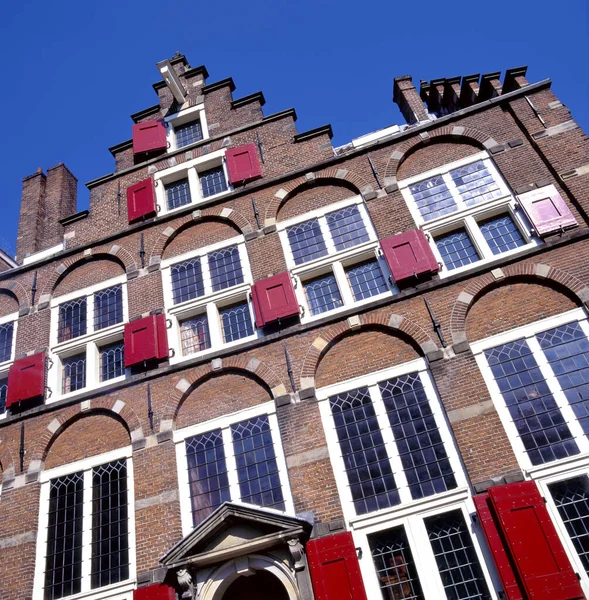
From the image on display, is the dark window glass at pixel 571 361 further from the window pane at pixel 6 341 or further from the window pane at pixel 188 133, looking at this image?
the window pane at pixel 6 341

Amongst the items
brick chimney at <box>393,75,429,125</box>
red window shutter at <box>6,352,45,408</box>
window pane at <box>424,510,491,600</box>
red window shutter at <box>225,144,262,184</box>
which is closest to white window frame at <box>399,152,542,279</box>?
brick chimney at <box>393,75,429,125</box>

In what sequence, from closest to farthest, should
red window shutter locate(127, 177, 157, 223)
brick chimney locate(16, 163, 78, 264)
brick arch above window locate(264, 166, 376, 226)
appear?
brick arch above window locate(264, 166, 376, 226)
red window shutter locate(127, 177, 157, 223)
brick chimney locate(16, 163, 78, 264)

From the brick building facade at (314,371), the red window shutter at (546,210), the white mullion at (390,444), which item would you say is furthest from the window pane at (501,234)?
the white mullion at (390,444)

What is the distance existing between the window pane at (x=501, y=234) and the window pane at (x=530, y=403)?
284 centimetres

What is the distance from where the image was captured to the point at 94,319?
15.9 m

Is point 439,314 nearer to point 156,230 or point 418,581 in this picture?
point 418,581

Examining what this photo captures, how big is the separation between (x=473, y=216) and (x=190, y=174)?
8.92 metres

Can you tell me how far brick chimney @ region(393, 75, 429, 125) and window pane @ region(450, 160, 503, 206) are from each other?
135 inches

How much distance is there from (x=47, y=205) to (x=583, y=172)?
16964 millimetres

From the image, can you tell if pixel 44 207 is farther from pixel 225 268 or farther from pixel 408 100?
pixel 408 100

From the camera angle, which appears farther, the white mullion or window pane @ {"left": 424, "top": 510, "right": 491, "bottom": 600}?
the white mullion

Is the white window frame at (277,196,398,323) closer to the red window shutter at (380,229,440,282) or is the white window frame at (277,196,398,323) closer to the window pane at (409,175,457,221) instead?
the red window shutter at (380,229,440,282)

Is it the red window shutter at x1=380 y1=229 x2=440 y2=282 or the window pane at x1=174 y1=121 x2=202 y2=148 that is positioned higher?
the window pane at x1=174 y1=121 x2=202 y2=148

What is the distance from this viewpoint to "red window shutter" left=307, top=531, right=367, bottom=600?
32.9ft
